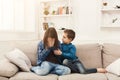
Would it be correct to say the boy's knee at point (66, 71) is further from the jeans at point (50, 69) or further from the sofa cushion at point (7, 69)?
the sofa cushion at point (7, 69)

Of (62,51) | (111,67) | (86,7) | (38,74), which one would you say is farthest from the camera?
(86,7)

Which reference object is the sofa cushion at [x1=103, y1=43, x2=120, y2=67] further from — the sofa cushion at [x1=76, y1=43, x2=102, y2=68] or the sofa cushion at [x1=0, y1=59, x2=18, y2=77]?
the sofa cushion at [x1=0, y1=59, x2=18, y2=77]

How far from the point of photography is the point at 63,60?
134 inches

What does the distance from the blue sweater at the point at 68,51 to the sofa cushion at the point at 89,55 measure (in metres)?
0.14

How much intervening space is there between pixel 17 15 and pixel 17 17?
4cm

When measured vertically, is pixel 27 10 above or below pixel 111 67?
above

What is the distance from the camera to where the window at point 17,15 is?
4082 mm

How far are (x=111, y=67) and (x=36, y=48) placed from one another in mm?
1154

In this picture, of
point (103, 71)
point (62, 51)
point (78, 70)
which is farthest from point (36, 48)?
point (103, 71)

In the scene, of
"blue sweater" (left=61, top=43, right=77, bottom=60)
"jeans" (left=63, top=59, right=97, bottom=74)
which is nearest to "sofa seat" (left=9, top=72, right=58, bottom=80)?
"jeans" (left=63, top=59, right=97, bottom=74)

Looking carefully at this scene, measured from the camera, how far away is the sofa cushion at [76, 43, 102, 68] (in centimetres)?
347

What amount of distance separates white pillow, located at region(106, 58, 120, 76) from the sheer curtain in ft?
5.28

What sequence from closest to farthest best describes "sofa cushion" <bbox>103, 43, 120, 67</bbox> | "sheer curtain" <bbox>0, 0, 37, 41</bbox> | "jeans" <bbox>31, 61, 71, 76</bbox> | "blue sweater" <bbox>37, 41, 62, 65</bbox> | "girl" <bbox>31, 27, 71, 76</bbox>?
"jeans" <bbox>31, 61, 71, 76</bbox> < "girl" <bbox>31, 27, 71, 76</bbox> < "blue sweater" <bbox>37, 41, 62, 65</bbox> < "sofa cushion" <bbox>103, 43, 120, 67</bbox> < "sheer curtain" <bbox>0, 0, 37, 41</bbox>

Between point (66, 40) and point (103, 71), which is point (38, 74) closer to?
point (66, 40)
